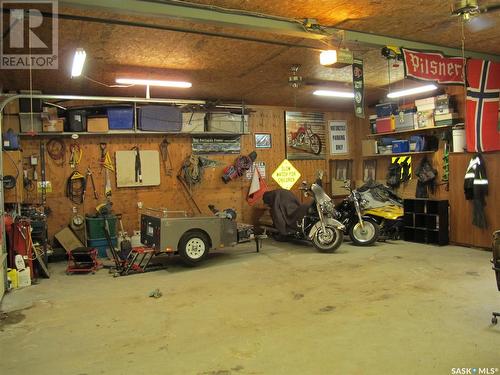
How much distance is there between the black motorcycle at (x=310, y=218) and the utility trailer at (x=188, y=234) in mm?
1327

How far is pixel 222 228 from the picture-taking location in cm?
650

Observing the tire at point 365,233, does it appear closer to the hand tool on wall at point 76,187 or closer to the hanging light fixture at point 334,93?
the hanging light fixture at point 334,93

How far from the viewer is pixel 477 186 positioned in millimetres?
6859

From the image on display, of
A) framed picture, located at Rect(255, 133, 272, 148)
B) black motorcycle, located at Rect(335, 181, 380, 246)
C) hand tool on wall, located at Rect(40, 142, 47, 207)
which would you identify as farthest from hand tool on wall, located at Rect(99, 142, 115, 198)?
black motorcycle, located at Rect(335, 181, 380, 246)

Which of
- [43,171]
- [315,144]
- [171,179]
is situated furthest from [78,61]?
[315,144]

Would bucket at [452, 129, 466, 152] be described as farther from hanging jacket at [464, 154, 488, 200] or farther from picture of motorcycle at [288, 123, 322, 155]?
picture of motorcycle at [288, 123, 322, 155]

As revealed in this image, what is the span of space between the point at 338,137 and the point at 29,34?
7.38 m

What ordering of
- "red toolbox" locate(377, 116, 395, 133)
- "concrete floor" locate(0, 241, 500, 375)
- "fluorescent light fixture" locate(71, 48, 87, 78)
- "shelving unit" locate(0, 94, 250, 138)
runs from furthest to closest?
"red toolbox" locate(377, 116, 395, 133) < "shelving unit" locate(0, 94, 250, 138) < "fluorescent light fixture" locate(71, 48, 87, 78) < "concrete floor" locate(0, 241, 500, 375)

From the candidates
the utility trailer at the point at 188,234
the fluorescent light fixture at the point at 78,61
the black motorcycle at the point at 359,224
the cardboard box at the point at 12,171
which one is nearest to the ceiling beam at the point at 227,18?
the fluorescent light fixture at the point at 78,61

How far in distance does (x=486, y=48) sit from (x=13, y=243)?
23.0ft

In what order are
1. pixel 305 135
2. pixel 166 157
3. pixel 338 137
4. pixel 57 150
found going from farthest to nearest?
pixel 338 137, pixel 305 135, pixel 166 157, pixel 57 150

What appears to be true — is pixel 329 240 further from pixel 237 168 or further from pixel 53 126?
pixel 53 126

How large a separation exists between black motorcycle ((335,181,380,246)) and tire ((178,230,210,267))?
8.85ft

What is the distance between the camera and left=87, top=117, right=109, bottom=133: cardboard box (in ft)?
23.7
